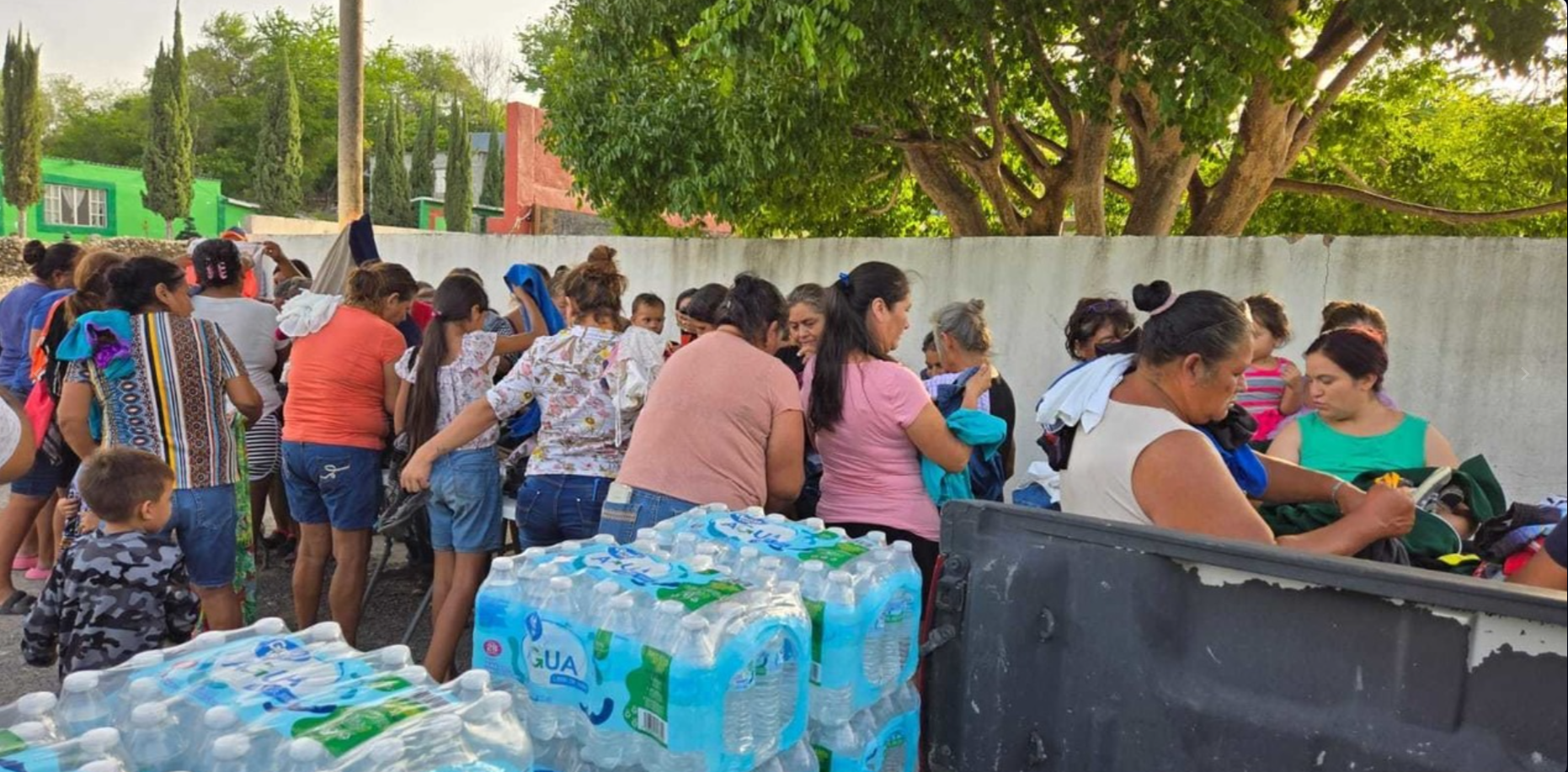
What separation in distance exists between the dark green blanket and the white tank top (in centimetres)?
68

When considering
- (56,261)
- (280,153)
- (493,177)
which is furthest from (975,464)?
(493,177)

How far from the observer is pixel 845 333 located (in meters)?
3.53

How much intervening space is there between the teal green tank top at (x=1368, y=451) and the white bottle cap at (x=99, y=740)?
3403 mm

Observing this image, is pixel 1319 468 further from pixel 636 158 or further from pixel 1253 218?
pixel 1253 218

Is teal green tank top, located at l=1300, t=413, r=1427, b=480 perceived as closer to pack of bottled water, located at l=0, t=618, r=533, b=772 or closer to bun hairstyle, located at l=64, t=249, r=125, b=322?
pack of bottled water, located at l=0, t=618, r=533, b=772

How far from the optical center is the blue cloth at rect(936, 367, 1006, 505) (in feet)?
12.7

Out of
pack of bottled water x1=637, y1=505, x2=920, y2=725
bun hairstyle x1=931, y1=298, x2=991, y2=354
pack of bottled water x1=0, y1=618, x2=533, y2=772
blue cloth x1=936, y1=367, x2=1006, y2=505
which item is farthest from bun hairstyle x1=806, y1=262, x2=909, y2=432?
pack of bottled water x1=0, y1=618, x2=533, y2=772

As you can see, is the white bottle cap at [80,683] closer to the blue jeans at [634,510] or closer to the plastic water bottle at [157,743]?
the plastic water bottle at [157,743]

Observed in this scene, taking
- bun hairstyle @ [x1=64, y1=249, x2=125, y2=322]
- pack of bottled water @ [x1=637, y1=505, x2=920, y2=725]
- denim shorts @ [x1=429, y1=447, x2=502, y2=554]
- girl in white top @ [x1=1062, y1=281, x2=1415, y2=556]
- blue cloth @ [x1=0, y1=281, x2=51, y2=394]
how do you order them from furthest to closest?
1. blue cloth @ [x1=0, y1=281, x2=51, y2=394]
2. bun hairstyle @ [x1=64, y1=249, x2=125, y2=322]
3. denim shorts @ [x1=429, y1=447, x2=502, y2=554]
4. pack of bottled water @ [x1=637, y1=505, x2=920, y2=725]
5. girl in white top @ [x1=1062, y1=281, x2=1415, y2=556]

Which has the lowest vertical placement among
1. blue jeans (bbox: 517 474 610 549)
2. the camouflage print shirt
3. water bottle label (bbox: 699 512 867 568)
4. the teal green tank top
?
the camouflage print shirt

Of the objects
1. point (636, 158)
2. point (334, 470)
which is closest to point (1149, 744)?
point (334, 470)

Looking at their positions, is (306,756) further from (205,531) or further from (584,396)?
(205,531)

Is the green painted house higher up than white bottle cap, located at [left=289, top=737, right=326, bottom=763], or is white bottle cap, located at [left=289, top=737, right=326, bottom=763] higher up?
the green painted house

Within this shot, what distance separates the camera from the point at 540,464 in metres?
3.78
